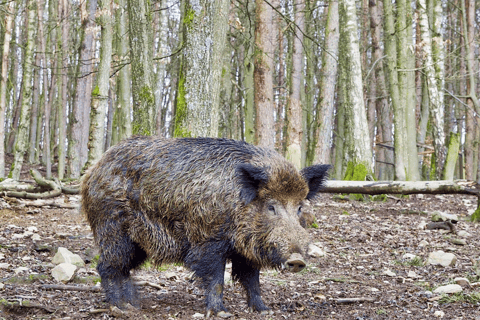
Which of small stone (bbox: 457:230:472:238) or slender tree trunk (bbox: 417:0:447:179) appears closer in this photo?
small stone (bbox: 457:230:472:238)

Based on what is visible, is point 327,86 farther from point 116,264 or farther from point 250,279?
point 116,264

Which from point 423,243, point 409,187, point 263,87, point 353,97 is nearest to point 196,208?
point 423,243

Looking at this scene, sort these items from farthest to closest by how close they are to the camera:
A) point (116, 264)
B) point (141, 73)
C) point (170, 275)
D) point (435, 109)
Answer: point (435, 109) < point (141, 73) < point (170, 275) < point (116, 264)

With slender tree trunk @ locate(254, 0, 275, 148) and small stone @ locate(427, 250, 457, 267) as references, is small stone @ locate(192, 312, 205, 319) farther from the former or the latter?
slender tree trunk @ locate(254, 0, 275, 148)

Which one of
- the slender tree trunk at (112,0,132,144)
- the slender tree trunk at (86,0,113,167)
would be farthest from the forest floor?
the slender tree trunk at (112,0,132,144)

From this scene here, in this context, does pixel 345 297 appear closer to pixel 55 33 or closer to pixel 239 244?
pixel 239 244

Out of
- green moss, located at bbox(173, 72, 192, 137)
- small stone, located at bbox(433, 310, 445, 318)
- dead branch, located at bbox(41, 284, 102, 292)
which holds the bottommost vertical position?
small stone, located at bbox(433, 310, 445, 318)

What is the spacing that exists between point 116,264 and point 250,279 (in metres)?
1.34

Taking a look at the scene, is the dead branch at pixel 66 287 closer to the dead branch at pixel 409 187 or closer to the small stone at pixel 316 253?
the small stone at pixel 316 253

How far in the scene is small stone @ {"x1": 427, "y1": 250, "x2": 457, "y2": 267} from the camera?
22.9 ft

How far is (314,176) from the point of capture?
17.5 feet

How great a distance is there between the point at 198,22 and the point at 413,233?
17.7ft

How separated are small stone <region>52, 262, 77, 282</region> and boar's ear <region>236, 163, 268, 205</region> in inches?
93.4

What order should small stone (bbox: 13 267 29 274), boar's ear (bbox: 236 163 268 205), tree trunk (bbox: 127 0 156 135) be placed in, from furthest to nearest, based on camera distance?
tree trunk (bbox: 127 0 156 135)
small stone (bbox: 13 267 29 274)
boar's ear (bbox: 236 163 268 205)
